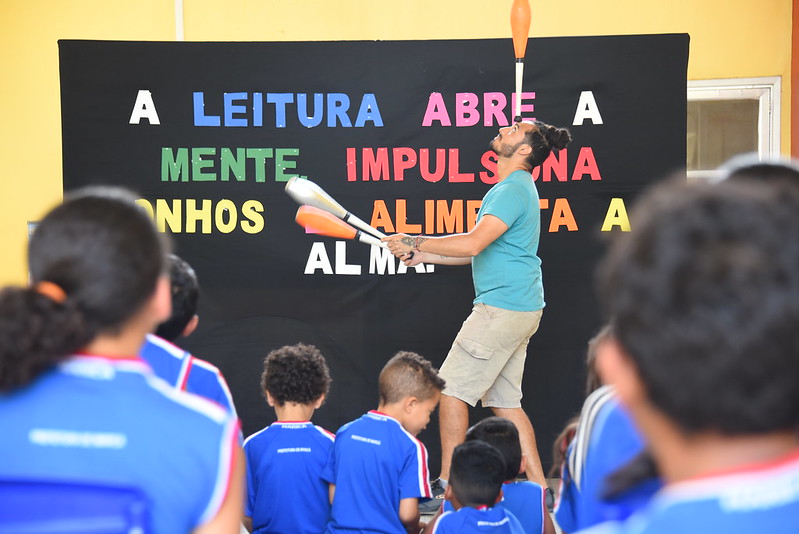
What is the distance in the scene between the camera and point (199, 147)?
14.3 feet

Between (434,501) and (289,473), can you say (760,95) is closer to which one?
(434,501)

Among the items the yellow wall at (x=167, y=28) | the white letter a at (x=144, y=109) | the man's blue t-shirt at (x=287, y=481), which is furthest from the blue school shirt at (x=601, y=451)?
the yellow wall at (x=167, y=28)

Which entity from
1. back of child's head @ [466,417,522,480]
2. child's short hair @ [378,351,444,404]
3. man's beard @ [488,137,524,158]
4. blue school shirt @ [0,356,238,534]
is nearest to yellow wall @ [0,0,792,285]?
man's beard @ [488,137,524,158]

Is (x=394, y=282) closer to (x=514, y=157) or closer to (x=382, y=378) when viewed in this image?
(x=514, y=157)

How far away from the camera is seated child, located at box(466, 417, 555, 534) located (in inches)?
111

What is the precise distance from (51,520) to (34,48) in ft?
13.6

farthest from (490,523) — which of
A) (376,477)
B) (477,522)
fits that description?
(376,477)

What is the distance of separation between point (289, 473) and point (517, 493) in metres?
0.73

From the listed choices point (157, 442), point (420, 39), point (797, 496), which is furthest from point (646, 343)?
point (420, 39)

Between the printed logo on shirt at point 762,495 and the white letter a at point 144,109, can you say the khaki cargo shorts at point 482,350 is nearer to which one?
the white letter a at point 144,109

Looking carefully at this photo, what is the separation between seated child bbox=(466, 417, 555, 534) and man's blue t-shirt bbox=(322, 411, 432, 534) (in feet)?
0.92

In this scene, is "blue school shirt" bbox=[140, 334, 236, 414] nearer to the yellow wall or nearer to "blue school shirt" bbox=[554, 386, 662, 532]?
"blue school shirt" bbox=[554, 386, 662, 532]

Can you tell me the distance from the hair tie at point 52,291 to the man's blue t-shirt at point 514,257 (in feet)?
9.06

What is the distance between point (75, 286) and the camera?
3.85ft
